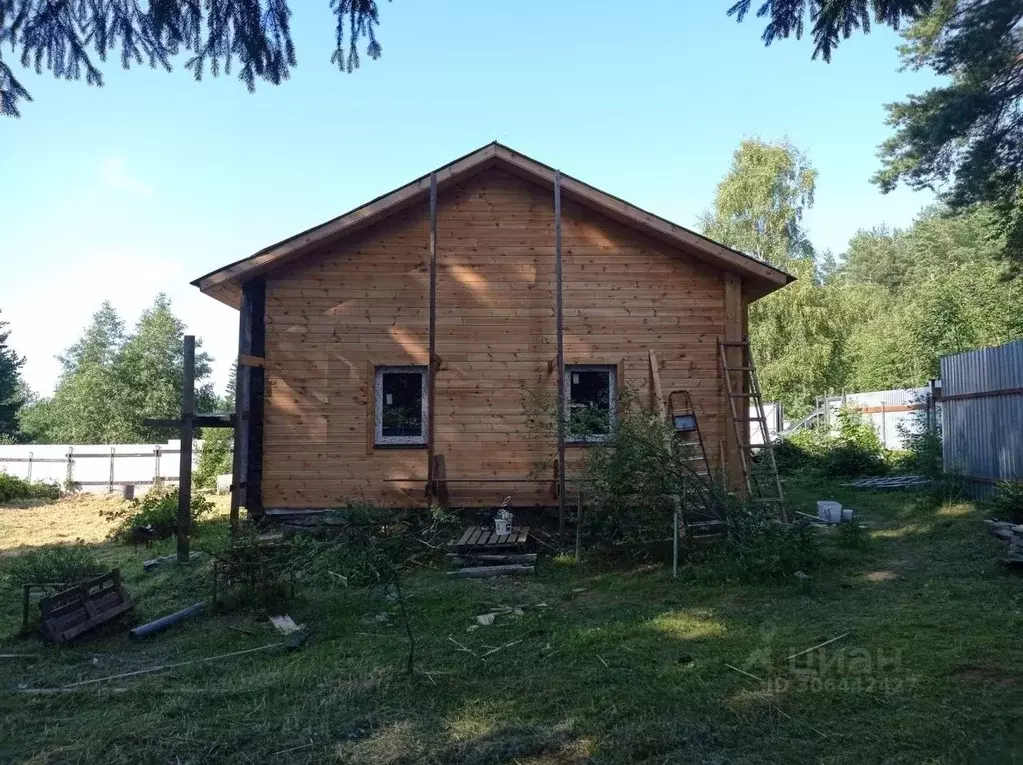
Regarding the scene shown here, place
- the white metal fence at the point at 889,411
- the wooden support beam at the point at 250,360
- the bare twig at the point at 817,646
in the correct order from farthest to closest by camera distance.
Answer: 1. the white metal fence at the point at 889,411
2. the wooden support beam at the point at 250,360
3. the bare twig at the point at 817,646

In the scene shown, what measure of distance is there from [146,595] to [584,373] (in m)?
6.67

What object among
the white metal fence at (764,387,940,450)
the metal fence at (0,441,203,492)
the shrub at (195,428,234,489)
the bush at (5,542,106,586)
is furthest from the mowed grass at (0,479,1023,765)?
the metal fence at (0,441,203,492)

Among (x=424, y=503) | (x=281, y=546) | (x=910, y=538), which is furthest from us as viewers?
(x=424, y=503)

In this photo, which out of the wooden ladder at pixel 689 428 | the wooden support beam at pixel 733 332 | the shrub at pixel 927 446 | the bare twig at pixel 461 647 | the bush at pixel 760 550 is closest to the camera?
A: the bare twig at pixel 461 647

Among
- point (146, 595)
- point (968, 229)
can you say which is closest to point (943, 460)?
point (146, 595)

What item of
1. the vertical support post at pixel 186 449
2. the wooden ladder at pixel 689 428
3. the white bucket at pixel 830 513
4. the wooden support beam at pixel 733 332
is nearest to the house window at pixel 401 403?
the vertical support post at pixel 186 449

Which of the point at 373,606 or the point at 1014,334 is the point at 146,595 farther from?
the point at 1014,334

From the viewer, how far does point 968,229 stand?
37.8 meters

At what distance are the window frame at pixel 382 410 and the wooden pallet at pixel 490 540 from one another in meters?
1.72

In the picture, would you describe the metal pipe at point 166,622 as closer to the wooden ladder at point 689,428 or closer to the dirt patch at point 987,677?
the wooden ladder at point 689,428

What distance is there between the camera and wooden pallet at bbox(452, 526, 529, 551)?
30.1 ft

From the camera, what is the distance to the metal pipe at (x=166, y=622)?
21.7 feet

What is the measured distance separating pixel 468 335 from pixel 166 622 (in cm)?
570

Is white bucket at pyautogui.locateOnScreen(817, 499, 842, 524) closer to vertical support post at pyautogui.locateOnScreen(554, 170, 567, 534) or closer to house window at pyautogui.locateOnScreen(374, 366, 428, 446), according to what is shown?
vertical support post at pyautogui.locateOnScreen(554, 170, 567, 534)
